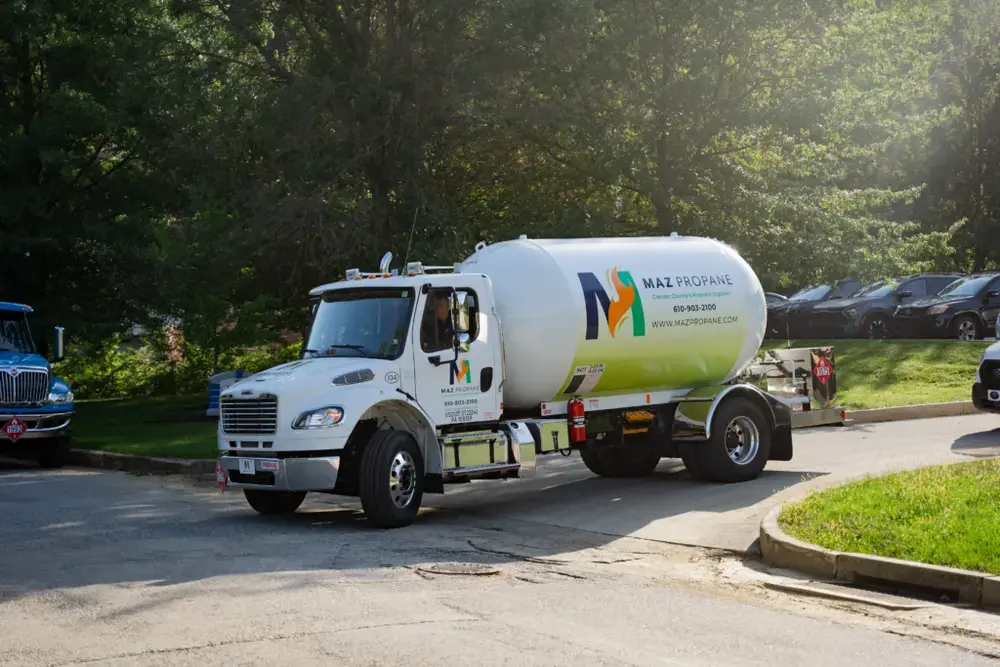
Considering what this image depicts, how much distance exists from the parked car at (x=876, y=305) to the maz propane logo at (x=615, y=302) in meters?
21.1

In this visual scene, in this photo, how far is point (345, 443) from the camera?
476 inches

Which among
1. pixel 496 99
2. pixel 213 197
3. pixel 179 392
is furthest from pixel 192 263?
pixel 179 392

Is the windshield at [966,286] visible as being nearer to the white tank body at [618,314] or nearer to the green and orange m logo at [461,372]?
the white tank body at [618,314]

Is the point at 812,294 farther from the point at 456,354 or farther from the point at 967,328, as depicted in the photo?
the point at 456,354

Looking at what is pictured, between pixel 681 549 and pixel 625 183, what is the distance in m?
13.1

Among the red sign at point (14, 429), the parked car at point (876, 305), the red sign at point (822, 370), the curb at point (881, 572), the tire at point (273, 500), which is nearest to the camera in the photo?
the curb at point (881, 572)

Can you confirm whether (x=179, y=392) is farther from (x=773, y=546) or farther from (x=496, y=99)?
(x=773, y=546)

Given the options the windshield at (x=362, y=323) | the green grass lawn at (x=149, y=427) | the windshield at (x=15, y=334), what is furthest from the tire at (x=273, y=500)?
the windshield at (x=15, y=334)

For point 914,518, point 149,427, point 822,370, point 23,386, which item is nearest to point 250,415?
point 914,518

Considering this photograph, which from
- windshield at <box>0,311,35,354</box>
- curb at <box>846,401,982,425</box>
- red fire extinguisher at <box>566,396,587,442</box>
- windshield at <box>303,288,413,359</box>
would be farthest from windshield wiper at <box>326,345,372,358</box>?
curb at <box>846,401,982,425</box>

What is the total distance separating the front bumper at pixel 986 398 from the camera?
673 inches

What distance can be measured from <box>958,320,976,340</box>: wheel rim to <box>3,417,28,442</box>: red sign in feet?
72.9

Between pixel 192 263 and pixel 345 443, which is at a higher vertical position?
pixel 192 263

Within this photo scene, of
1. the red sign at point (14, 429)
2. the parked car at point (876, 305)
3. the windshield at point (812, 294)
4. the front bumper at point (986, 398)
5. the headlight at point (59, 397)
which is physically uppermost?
the windshield at point (812, 294)
